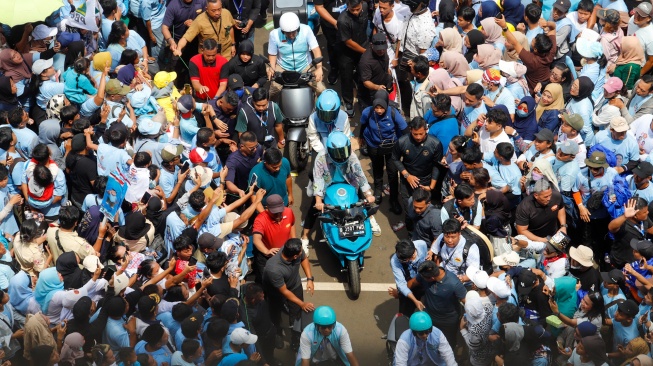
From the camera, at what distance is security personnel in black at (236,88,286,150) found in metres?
12.2

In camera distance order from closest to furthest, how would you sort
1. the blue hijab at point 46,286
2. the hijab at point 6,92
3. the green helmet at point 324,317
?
the green helmet at point 324,317
the blue hijab at point 46,286
the hijab at point 6,92

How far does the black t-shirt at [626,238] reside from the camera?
1085 cm

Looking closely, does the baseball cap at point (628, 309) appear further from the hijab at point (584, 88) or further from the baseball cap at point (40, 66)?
the baseball cap at point (40, 66)

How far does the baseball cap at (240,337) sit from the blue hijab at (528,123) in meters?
4.95

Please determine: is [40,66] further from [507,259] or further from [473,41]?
[507,259]

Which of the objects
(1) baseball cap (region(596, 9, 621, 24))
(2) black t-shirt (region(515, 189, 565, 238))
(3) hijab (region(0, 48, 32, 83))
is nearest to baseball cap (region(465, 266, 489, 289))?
(2) black t-shirt (region(515, 189, 565, 238))

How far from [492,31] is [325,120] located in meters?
3.10

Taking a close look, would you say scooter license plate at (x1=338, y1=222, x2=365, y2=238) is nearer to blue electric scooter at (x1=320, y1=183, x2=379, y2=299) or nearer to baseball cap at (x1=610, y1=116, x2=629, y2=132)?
blue electric scooter at (x1=320, y1=183, x2=379, y2=299)

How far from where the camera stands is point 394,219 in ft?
41.8

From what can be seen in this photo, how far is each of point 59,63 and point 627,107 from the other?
25.6 feet

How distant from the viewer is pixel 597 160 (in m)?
11.1

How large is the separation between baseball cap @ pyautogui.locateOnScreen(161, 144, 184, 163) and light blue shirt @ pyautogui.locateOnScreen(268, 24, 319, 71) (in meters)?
3.05

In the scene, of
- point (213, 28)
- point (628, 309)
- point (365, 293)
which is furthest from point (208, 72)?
point (628, 309)

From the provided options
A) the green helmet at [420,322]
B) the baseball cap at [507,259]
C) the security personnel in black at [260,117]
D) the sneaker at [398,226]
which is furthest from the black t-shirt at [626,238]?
the security personnel in black at [260,117]
